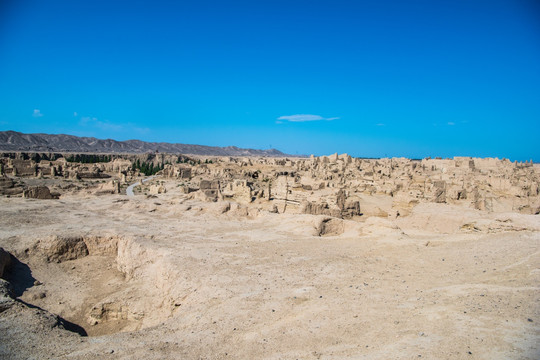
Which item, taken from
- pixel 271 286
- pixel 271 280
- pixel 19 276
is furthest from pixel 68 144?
pixel 271 286

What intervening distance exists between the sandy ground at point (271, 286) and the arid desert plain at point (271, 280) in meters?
0.04

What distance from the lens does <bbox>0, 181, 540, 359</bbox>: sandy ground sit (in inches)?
198

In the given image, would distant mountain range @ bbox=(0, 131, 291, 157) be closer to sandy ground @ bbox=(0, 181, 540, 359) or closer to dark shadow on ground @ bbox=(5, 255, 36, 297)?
sandy ground @ bbox=(0, 181, 540, 359)

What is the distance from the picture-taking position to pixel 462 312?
5.45m

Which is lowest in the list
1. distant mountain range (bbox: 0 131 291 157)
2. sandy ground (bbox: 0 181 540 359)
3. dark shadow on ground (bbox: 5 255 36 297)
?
dark shadow on ground (bbox: 5 255 36 297)

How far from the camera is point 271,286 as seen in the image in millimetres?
7566

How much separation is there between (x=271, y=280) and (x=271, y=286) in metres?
0.37

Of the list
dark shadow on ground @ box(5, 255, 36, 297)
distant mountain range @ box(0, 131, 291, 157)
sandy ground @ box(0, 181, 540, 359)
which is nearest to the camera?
sandy ground @ box(0, 181, 540, 359)

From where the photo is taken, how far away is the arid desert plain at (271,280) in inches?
200

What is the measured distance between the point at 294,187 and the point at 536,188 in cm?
1412

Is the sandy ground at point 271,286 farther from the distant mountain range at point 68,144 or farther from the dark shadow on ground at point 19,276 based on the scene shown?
the distant mountain range at point 68,144

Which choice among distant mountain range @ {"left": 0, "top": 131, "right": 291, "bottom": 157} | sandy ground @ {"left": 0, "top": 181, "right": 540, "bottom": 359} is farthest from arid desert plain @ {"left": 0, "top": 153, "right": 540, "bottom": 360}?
distant mountain range @ {"left": 0, "top": 131, "right": 291, "bottom": 157}

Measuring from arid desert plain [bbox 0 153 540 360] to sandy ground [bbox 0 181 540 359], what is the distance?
0.04m

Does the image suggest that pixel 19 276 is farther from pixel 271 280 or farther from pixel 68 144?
pixel 68 144
